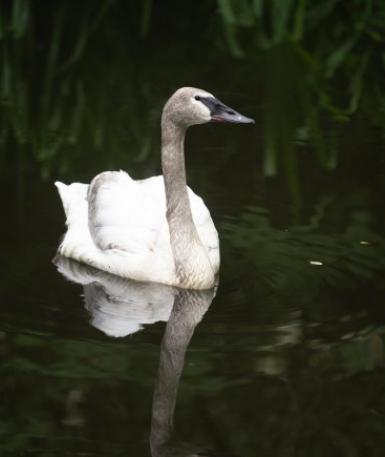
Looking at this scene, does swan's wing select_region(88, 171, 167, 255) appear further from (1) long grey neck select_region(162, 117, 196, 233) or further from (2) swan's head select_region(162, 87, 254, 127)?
(2) swan's head select_region(162, 87, 254, 127)

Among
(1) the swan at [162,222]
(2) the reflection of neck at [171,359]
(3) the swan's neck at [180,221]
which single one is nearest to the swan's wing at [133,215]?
(1) the swan at [162,222]

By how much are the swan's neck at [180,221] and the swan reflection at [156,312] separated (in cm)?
9

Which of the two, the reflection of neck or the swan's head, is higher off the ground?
the swan's head

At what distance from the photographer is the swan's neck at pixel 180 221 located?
7.86 m

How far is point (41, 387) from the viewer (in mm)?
6621

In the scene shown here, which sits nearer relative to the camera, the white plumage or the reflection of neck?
the reflection of neck

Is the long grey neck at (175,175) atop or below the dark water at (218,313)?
atop

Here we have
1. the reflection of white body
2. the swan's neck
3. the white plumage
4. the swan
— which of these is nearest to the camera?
the reflection of white body

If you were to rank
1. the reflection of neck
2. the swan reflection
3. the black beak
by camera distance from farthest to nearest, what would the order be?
the black beak, the swan reflection, the reflection of neck

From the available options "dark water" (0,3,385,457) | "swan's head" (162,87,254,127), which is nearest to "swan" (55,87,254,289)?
"swan's head" (162,87,254,127)

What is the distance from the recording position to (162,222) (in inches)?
324

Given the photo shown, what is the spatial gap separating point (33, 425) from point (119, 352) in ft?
2.63

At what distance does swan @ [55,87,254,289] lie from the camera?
7746 mm

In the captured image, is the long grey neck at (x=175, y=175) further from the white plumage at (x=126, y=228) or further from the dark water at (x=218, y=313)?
the dark water at (x=218, y=313)
